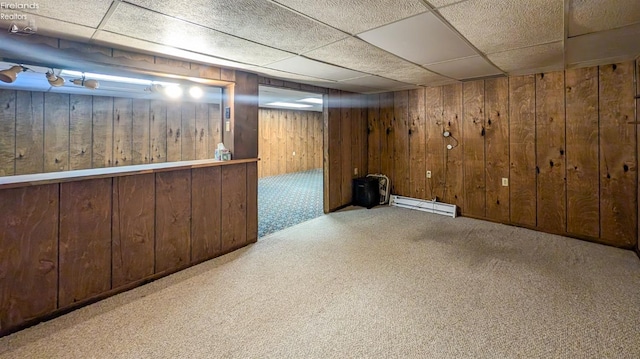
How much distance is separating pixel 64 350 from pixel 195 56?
2336 mm

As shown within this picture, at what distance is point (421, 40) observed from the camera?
2.32 meters

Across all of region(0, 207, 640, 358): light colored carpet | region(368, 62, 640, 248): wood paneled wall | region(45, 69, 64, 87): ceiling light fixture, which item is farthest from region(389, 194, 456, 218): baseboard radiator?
region(45, 69, 64, 87): ceiling light fixture

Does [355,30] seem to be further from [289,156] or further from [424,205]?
[289,156]

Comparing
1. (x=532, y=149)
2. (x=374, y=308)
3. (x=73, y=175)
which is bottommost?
(x=374, y=308)

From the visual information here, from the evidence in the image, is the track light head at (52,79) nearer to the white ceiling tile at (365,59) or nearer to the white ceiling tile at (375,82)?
the white ceiling tile at (365,59)

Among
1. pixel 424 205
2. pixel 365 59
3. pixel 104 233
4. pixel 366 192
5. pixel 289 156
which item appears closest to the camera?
pixel 104 233

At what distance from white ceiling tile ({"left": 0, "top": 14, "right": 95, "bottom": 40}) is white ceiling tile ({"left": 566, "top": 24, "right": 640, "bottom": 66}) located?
3.65 metres

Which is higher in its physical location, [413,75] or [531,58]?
[413,75]

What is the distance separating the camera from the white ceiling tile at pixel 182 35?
5.88 ft

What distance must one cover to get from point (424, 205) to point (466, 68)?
2271 millimetres

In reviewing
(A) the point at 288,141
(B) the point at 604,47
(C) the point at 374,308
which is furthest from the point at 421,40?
(A) the point at 288,141

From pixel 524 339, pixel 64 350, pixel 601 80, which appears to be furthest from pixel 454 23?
pixel 64 350

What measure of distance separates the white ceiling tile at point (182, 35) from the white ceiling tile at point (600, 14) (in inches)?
82.1

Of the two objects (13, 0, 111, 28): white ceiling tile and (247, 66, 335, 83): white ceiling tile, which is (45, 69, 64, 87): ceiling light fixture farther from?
(247, 66, 335, 83): white ceiling tile
